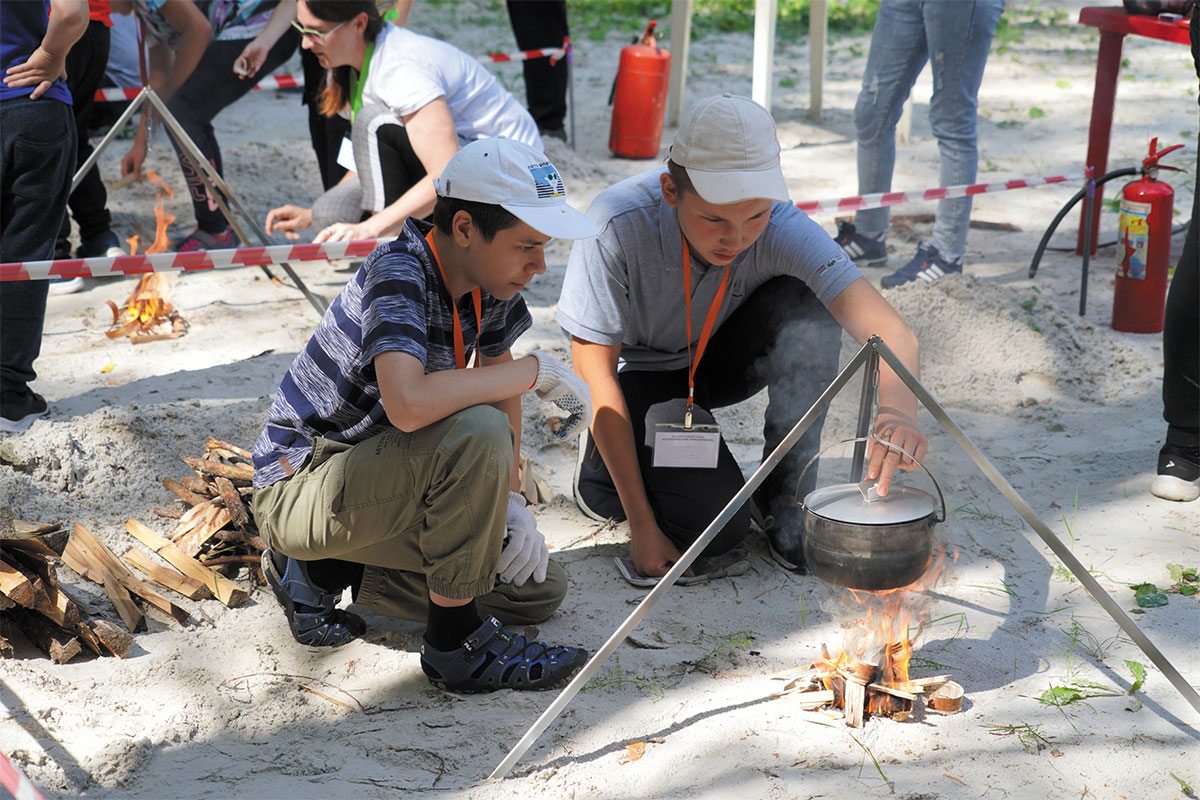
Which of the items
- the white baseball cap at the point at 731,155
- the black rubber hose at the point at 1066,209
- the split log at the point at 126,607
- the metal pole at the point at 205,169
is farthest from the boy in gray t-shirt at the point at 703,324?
the black rubber hose at the point at 1066,209

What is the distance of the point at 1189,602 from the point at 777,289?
1432 mm

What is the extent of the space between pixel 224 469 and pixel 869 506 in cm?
198

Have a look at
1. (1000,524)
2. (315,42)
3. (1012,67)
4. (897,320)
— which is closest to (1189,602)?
(1000,524)

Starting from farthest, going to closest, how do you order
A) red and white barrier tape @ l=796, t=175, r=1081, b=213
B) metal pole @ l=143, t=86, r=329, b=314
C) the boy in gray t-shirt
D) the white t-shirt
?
red and white barrier tape @ l=796, t=175, r=1081, b=213 → metal pole @ l=143, t=86, r=329, b=314 → the white t-shirt → the boy in gray t-shirt

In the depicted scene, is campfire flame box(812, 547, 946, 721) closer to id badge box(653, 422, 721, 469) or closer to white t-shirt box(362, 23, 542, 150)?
id badge box(653, 422, 721, 469)

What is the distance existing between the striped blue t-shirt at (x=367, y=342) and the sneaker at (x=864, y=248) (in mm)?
3282

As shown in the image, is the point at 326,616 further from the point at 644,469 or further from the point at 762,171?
the point at 762,171

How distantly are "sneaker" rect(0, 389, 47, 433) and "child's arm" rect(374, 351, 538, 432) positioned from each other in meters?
2.22

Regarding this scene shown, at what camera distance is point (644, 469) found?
3352 mm

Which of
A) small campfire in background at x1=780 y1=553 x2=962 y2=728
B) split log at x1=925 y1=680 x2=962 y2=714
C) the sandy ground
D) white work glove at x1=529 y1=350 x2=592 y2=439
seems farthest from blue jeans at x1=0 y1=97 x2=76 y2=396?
split log at x1=925 y1=680 x2=962 y2=714

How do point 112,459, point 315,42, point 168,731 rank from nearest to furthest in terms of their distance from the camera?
point 168,731
point 112,459
point 315,42

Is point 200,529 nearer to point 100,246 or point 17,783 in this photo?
point 17,783

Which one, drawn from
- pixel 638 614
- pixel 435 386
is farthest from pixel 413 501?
pixel 638 614

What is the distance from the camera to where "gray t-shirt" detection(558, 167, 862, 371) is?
9.94ft
